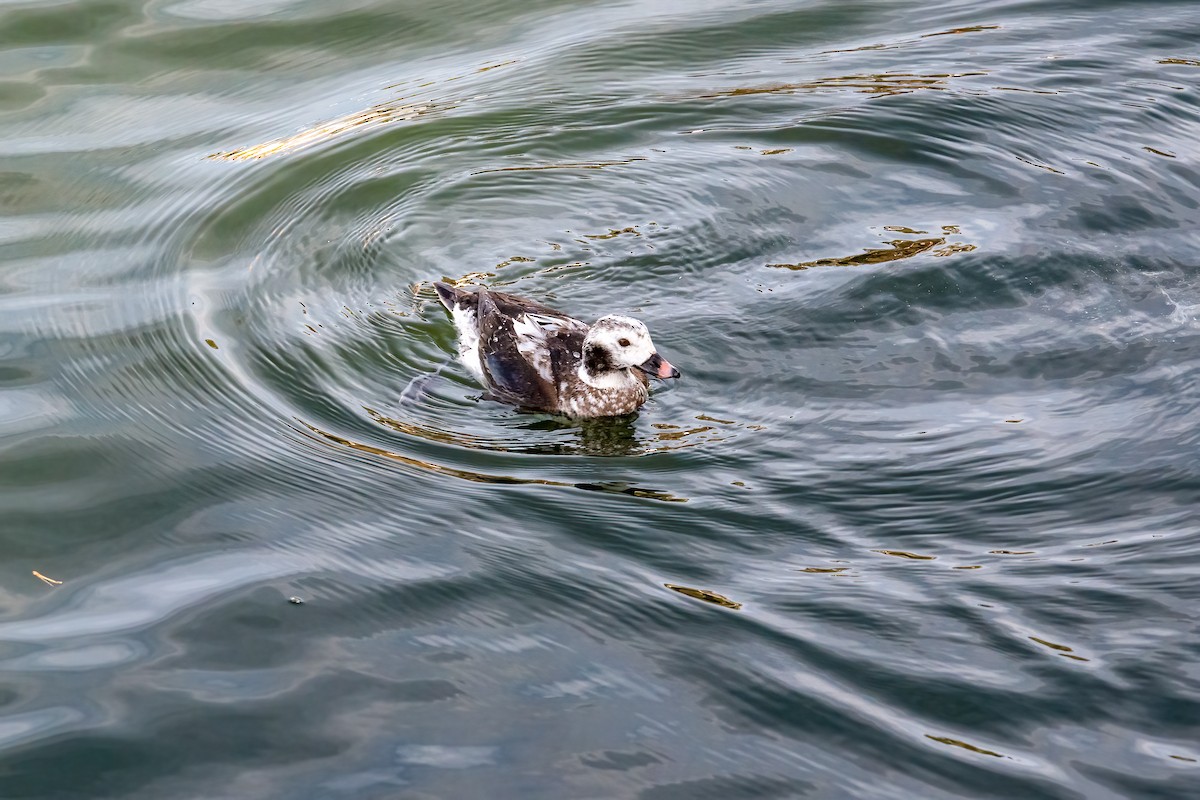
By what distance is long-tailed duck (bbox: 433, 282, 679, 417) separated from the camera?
7.84 metres

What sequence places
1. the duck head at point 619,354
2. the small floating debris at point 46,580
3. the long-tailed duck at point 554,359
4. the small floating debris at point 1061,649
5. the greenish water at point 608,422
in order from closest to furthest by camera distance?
the greenish water at point 608,422 → the small floating debris at point 1061,649 → the small floating debris at point 46,580 → the duck head at point 619,354 → the long-tailed duck at point 554,359

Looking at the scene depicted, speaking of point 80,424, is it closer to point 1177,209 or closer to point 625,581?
point 625,581

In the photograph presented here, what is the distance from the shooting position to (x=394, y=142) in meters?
10.5

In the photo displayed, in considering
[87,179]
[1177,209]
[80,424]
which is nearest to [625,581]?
[80,424]

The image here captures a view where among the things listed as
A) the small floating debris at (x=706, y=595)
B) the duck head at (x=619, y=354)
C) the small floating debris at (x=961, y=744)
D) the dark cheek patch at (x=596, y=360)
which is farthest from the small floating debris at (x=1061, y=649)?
the dark cheek patch at (x=596, y=360)

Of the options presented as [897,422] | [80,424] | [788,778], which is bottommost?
[788,778]

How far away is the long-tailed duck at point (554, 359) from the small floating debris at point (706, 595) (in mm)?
2230

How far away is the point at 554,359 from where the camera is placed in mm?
8234

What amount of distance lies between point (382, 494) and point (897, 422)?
2.78 m

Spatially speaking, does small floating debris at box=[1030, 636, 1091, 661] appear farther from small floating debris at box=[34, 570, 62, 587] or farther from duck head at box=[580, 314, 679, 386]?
small floating debris at box=[34, 570, 62, 587]

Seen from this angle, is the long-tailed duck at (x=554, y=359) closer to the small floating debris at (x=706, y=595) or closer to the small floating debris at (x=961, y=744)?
the small floating debris at (x=706, y=595)

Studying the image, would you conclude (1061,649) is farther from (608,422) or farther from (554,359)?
(554,359)

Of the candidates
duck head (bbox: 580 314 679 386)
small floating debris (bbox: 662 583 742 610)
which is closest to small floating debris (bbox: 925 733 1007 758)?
small floating debris (bbox: 662 583 742 610)

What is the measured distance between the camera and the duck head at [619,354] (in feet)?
25.3
